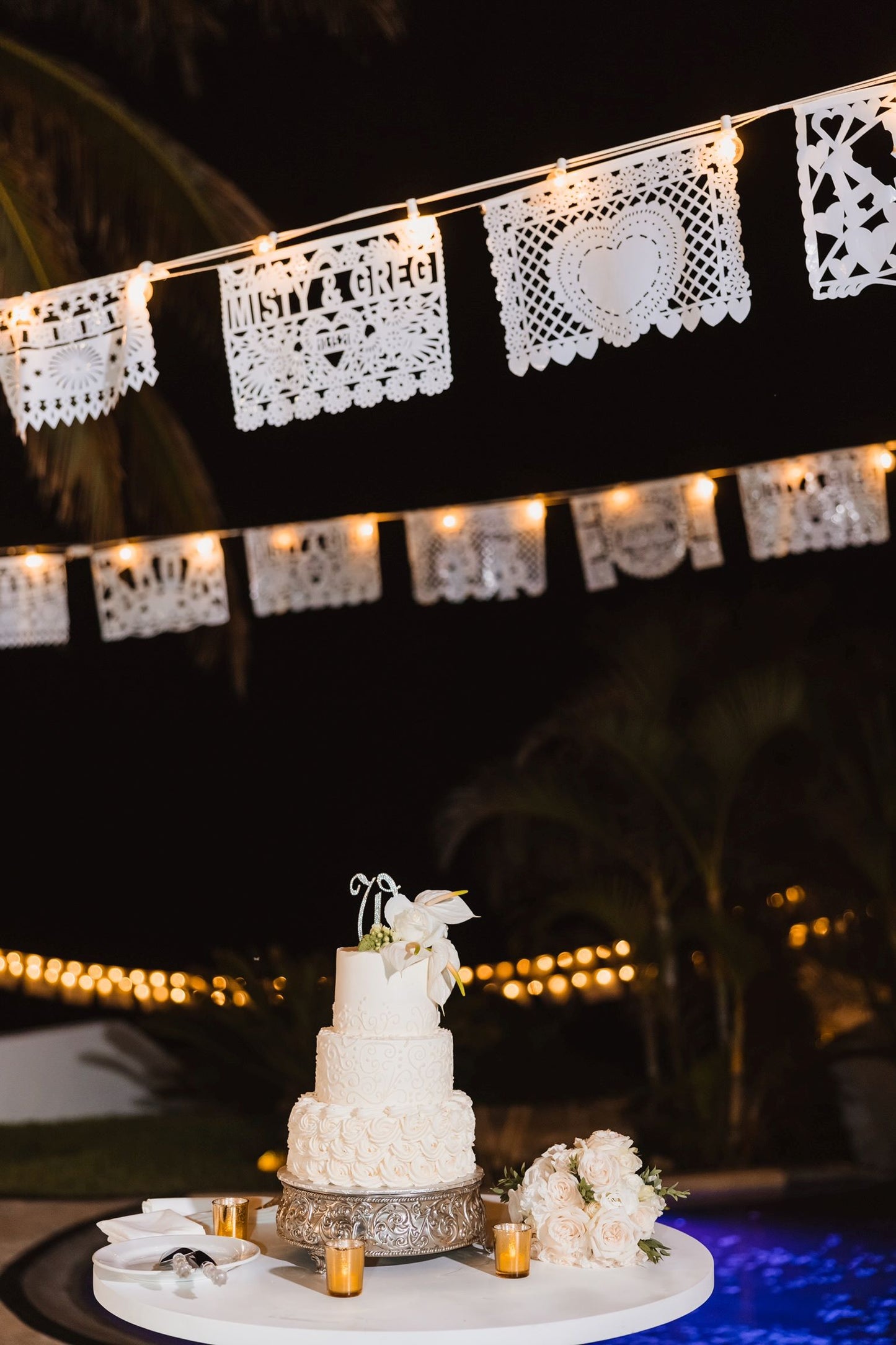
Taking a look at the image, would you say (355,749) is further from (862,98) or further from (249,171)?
(862,98)

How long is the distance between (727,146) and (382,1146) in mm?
2557

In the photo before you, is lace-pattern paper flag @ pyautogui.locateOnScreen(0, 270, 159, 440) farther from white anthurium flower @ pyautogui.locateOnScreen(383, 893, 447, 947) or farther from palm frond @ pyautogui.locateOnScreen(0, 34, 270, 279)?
white anthurium flower @ pyautogui.locateOnScreen(383, 893, 447, 947)

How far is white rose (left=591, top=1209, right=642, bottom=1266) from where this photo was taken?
372 centimetres

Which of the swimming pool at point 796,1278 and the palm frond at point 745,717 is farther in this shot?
the palm frond at point 745,717

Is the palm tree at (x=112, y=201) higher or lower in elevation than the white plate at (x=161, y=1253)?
higher

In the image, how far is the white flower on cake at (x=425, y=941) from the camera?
3.88 meters

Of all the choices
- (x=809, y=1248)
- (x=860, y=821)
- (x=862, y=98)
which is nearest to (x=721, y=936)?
(x=860, y=821)

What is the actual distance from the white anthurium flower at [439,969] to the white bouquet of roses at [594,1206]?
0.49 meters

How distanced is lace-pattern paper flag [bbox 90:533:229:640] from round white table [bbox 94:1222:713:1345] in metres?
3.12

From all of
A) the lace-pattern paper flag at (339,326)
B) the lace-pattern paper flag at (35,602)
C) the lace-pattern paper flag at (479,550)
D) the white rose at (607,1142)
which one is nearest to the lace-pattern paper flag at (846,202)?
the lace-pattern paper flag at (339,326)

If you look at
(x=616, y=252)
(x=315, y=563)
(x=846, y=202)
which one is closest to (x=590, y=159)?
(x=616, y=252)

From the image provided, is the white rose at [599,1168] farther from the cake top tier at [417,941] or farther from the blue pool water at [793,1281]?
the cake top tier at [417,941]

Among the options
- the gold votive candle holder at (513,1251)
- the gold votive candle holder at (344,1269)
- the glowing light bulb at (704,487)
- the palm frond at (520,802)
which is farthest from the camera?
the palm frond at (520,802)

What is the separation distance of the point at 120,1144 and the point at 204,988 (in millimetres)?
913
